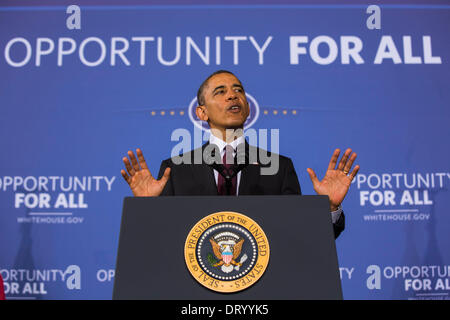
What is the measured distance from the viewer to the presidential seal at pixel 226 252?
1257 millimetres

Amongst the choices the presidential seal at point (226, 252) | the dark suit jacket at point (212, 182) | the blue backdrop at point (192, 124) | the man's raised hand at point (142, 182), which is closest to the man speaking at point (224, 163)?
the dark suit jacket at point (212, 182)

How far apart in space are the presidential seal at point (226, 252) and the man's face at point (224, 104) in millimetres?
957

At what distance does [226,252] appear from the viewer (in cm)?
128

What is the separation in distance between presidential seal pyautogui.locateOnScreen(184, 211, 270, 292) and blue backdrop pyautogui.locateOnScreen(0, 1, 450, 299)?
196cm

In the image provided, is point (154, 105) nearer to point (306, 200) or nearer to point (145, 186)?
point (145, 186)

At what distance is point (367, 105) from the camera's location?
11.0ft

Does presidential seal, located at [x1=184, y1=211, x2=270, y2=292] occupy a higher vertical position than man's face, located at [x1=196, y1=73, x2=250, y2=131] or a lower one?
lower

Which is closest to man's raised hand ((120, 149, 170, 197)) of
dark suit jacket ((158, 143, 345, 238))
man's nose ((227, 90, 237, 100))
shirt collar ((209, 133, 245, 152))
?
dark suit jacket ((158, 143, 345, 238))

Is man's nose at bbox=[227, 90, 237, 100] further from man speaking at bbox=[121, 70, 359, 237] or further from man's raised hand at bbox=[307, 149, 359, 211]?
man's raised hand at bbox=[307, 149, 359, 211]

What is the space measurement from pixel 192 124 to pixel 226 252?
2.10m

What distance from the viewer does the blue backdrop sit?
125 inches

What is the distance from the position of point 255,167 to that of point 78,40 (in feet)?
6.44
